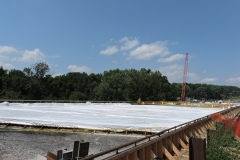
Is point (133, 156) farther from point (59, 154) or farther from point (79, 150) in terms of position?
point (59, 154)

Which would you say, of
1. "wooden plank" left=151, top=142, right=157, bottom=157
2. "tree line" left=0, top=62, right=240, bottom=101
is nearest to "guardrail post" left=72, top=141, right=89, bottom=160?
"wooden plank" left=151, top=142, right=157, bottom=157

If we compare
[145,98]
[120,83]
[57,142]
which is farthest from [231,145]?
[145,98]

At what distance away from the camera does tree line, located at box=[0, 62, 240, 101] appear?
3561 inches

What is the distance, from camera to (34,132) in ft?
70.9

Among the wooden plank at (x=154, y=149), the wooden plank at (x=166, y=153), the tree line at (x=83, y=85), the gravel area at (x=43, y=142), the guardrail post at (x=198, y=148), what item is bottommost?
the gravel area at (x=43, y=142)

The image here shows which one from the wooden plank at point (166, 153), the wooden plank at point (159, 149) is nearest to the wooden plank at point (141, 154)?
the wooden plank at point (159, 149)

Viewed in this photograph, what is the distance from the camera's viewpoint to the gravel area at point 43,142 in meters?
14.8

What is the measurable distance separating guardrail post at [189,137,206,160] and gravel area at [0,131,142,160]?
8.81 meters

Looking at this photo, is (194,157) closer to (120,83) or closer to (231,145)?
(231,145)

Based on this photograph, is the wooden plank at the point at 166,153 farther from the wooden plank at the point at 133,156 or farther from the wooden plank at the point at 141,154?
the wooden plank at the point at 133,156

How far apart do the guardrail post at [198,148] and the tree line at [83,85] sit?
255 ft

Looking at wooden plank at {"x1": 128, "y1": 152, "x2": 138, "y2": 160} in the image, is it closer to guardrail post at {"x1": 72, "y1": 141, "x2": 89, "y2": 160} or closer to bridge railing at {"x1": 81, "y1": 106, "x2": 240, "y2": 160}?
bridge railing at {"x1": 81, "y1": 106, "x2": 240, "y2": 160}

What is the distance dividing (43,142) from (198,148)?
12839mm

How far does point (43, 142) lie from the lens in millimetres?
17984
